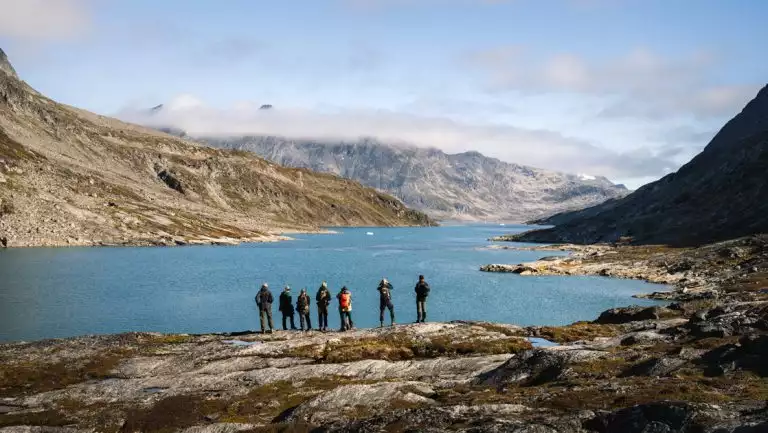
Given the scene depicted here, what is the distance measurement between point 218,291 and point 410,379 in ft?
226

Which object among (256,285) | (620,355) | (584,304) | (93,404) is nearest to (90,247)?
(256,285)

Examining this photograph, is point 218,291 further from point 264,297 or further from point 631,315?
point 631,315

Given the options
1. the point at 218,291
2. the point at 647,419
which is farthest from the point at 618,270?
the point at 647,419

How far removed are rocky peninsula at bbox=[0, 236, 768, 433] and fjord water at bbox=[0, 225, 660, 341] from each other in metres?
21.5

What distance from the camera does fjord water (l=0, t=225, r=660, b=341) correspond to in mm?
69125

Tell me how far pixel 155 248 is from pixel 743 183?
601ft

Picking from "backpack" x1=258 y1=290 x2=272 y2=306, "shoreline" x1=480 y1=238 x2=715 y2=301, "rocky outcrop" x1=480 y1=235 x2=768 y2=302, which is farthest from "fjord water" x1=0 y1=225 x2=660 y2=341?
"backpack" x1=258 y1=290 x2=272 y2=306

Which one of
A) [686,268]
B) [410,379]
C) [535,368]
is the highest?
[535,368]

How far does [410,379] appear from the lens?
107ft

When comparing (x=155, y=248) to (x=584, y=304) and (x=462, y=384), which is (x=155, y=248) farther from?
(x=462, y=384)

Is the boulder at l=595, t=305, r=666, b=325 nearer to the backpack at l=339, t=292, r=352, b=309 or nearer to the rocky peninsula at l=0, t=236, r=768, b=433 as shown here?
the rocky peninsula at l=0, t=236, r=768, b=433

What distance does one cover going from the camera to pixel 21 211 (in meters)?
170

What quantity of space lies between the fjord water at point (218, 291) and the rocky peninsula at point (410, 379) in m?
21.5

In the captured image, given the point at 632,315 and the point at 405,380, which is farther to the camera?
the point at 632,315
